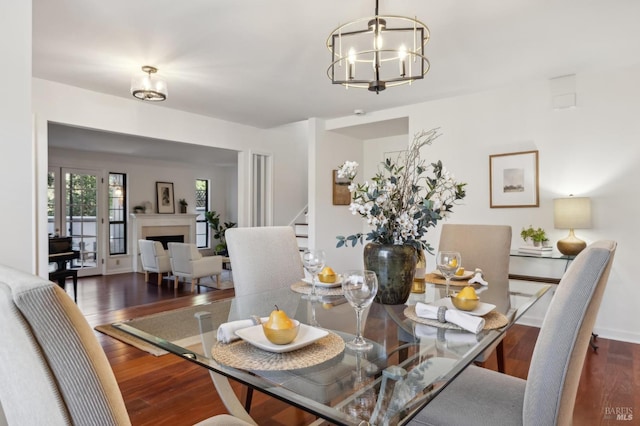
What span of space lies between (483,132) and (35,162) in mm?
4377

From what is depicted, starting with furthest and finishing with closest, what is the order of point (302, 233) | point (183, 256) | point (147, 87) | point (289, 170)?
point (289, 170) → point (302, 233) → point (183, 256) → point (147, 87)

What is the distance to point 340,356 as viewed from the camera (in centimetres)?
103

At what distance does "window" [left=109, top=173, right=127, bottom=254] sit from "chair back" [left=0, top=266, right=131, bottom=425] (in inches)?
306

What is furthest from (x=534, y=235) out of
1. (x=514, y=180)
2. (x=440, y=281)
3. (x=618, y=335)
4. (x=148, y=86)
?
(x=148, y=86)

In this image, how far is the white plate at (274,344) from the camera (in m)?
1.01

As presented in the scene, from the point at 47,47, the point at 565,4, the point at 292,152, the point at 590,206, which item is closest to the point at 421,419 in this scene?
the point at 565,4

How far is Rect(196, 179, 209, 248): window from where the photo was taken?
360 inches

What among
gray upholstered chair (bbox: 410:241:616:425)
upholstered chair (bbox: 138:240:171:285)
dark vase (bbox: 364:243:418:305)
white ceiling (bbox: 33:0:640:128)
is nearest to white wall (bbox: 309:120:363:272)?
white ceiling (bbox: 33:0:640:128)

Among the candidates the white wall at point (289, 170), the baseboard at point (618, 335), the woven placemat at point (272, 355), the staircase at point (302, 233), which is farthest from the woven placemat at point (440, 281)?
the white wall at point (289, 170)

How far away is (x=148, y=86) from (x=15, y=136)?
170 cm

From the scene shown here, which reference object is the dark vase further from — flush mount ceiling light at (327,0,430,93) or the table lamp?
the table lamp

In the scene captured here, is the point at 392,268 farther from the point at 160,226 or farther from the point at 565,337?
the point at 160,226

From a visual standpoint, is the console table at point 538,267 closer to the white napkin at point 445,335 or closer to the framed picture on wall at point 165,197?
the white napkin at point 445,335

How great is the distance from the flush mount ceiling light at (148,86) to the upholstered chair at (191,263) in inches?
114
